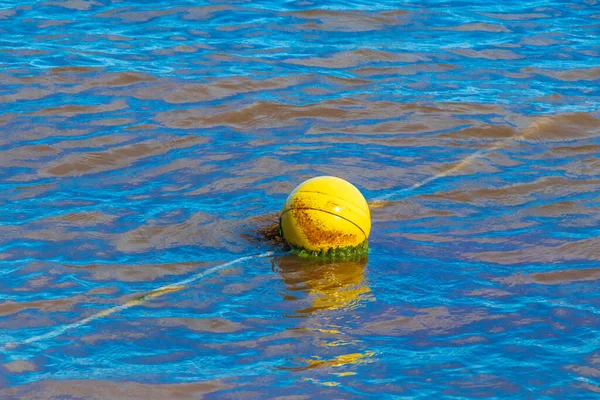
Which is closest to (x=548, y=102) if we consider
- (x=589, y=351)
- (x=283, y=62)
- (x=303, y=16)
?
(x=283, y=62)

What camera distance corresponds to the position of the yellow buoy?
25.5 ft

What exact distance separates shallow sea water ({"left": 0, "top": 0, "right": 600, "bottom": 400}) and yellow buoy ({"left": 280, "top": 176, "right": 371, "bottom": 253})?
22 centimetres

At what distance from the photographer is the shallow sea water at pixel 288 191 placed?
6.38 metres

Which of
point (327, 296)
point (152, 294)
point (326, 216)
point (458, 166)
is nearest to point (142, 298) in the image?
point (152, 294)

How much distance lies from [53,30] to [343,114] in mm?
5494

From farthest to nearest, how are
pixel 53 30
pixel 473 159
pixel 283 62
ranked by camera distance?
pixel 53 30
pixel 283 62
pixel 473 159

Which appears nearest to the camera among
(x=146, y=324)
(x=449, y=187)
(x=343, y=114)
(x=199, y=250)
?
(x=146, y=324)

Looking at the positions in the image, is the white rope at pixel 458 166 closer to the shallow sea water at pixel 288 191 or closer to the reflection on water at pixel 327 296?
the shallow sea water at pixel 288 191

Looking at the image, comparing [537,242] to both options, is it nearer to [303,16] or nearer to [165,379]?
[165,379]

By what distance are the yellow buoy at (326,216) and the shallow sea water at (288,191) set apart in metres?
0.22

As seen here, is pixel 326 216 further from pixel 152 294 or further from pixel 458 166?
pixel 458 166

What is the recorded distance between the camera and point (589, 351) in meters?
6.49

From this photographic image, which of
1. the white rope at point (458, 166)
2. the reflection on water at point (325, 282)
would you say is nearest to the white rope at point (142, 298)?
the reflection on water at point (325, 282)

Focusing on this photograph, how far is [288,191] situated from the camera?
9648mm
